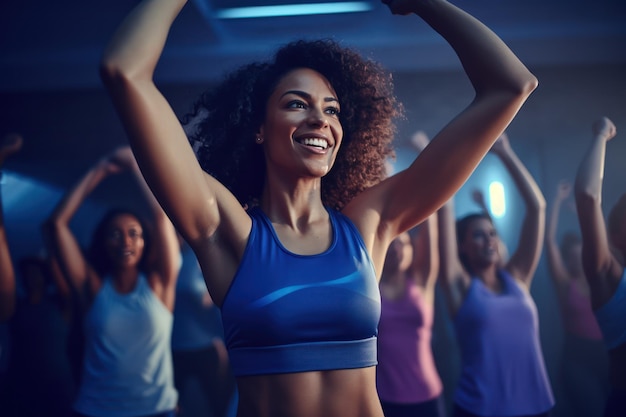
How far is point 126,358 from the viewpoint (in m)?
2.74

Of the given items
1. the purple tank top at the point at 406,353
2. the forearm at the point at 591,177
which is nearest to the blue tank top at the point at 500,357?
the purple tank top at the point at 406,353

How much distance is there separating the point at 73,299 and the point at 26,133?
1305 millimetres

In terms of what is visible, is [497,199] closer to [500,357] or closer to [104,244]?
[500,357]

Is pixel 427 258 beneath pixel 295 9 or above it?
beneath

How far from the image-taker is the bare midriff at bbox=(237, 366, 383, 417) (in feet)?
3.07

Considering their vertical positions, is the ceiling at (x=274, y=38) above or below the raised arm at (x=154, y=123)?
above

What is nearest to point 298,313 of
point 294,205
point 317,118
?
point 294,205

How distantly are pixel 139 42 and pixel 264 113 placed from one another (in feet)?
1.14

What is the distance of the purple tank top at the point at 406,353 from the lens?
2.80m

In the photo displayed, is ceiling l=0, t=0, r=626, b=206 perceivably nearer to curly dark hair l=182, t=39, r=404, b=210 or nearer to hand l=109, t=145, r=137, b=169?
hand l=109, t=145, r=137, b=169

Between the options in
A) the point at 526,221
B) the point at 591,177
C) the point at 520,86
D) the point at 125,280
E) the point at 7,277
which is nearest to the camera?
the point at 520,86

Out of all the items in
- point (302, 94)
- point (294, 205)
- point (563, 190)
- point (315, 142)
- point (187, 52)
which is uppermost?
point (187, 52)

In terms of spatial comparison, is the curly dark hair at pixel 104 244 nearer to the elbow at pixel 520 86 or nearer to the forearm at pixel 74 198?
the forearm at pixel 74 198

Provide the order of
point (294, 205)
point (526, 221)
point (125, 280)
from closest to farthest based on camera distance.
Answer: point (294, 205) → point (125, 280) → point (526, 221)
